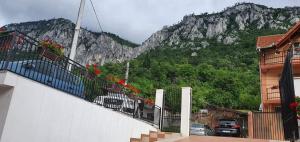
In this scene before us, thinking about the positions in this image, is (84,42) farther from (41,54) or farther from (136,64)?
(41,54)

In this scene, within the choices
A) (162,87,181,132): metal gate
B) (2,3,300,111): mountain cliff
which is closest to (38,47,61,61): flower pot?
(162,87,181,132): metal gate

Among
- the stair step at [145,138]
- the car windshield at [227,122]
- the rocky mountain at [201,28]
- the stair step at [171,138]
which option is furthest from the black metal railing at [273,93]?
the rocky mountain at [201,28]

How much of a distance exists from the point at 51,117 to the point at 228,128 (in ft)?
48.3

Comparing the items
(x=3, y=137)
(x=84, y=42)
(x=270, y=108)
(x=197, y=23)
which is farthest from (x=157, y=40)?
(x=3, y=137)

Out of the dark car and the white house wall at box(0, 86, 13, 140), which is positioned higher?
the white house wall at box(0, 86, 13, 140)

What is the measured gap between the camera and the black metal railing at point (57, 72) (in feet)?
22.1

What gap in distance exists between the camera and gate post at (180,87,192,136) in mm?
12727

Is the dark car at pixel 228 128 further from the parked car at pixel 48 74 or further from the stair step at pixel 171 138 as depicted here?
the parked car at pixel 48 74

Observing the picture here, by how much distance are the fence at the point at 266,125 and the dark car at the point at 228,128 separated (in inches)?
79.3

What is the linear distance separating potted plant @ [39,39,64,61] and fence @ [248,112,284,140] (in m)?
12.8

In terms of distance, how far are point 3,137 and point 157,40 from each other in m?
77.7

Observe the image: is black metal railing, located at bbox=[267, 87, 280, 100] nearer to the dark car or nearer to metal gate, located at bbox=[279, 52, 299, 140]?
the dark car

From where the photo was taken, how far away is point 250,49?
188ft

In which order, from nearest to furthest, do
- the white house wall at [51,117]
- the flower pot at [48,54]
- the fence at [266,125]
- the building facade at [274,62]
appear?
1. the white house wall at [51,117]
2. the flower pot at [48,54]
3. the fence at [266,125]
4. the building facade at [274,62]
